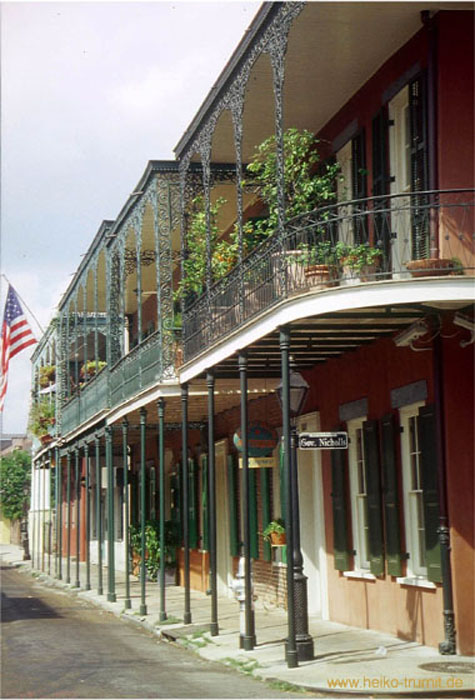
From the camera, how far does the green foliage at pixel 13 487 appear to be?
65.9m

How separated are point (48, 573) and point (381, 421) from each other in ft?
70.4

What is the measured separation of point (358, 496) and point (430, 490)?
2638mm

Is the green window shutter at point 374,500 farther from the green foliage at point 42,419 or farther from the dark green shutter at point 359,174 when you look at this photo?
the green foliage at point 42,419

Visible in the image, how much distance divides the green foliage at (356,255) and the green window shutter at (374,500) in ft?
8.36

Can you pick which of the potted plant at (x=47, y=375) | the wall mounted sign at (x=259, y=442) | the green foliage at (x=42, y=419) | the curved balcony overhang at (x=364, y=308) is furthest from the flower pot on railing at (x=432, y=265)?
the potted plant at (x=47, y=375)

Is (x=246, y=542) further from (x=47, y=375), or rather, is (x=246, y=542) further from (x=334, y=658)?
(x=47, y=375)

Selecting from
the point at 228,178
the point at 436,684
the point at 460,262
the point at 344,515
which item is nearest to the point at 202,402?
the point at 228,178

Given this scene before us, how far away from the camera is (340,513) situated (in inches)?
617

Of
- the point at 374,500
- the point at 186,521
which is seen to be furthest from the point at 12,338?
the point at 374,500

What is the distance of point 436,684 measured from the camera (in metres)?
10.2

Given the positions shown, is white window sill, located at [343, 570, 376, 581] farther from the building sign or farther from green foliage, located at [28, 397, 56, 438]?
green foliage, located at [28, 397, 56, 438]

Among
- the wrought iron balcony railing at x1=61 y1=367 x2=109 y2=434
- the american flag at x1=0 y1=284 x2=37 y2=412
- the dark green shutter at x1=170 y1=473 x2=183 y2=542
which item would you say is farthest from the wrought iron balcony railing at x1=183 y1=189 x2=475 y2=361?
the american flag at x1=0 y1=284 x2=37 y2=412

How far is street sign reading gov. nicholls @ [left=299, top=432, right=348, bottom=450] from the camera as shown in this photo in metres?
12.5

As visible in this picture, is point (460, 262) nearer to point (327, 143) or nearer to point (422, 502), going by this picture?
point (422, 502)
